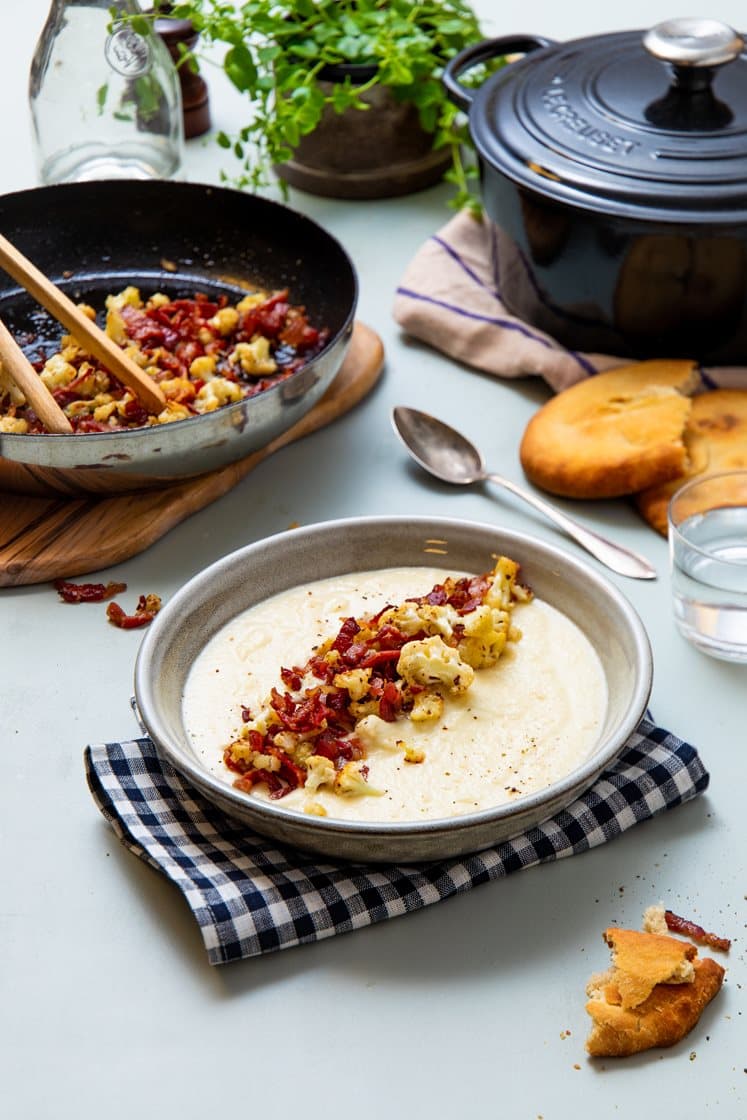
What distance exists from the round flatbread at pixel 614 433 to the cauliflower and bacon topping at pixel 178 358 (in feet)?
0.96

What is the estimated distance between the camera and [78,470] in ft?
4.51

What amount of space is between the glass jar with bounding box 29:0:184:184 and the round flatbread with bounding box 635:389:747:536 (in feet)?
2.87

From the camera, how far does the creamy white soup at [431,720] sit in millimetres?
1053

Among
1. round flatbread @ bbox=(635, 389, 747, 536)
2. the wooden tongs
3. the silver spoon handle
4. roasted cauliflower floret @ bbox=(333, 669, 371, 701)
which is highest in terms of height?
the wooden tongs

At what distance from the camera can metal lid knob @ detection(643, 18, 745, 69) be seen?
4.86 feet

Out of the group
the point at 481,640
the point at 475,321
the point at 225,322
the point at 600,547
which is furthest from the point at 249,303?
the point at 481,640

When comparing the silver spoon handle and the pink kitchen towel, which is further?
the pink kitchen towel

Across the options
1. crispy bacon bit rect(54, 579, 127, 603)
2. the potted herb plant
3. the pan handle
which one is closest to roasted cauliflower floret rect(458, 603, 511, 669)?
crispy bacon bit rect(54, 579, 127, 603)

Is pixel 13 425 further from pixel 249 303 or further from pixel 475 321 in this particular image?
pixel 475 321

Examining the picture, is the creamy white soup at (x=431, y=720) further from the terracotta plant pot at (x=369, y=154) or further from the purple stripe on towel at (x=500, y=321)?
the terracotta plant pot at (x=369, y=154)

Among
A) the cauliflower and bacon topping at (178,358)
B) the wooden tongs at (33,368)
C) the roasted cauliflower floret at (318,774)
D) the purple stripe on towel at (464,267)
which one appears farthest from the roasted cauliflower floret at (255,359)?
the roasted cauliflower floret at (318,774)

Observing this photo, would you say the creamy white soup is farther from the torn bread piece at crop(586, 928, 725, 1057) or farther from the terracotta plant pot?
the terracotta plant pot

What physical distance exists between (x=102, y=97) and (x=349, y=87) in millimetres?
337

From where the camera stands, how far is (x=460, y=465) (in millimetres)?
1542
